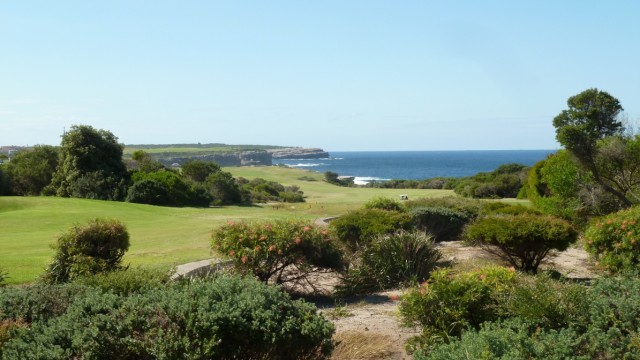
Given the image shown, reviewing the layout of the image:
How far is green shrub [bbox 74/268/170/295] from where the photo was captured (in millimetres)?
6812

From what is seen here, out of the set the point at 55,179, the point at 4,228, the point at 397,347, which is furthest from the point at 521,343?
the point at 55,179

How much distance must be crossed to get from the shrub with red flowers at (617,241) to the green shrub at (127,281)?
812 cm

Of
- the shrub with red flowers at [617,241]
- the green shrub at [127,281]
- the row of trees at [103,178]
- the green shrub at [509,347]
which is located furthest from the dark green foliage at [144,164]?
the green shrub at [509,347]

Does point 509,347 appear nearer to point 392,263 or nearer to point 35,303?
point 35,303

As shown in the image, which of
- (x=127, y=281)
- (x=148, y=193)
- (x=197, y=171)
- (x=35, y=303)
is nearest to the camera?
(x=35, y=303)

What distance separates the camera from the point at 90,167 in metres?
42.5

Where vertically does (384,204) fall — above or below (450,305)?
below

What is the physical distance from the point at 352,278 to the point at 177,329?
6346 millimetres

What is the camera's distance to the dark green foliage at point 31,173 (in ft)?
151

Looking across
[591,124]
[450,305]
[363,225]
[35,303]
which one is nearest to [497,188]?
[591,124]

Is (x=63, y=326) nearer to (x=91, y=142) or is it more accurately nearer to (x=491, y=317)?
(x=491, y=317)

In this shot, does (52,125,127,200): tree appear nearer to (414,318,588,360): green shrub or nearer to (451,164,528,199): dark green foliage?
(451,164,528,199): dark green foliage

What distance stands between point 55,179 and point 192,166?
1051 cm

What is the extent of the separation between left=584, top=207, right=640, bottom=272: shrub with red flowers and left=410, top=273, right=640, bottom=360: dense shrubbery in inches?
163
